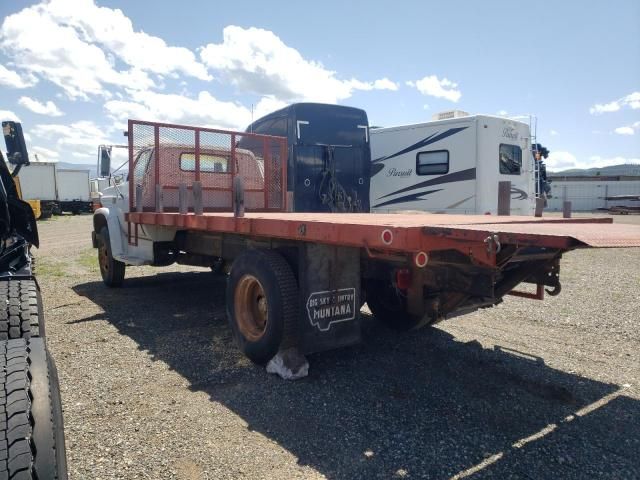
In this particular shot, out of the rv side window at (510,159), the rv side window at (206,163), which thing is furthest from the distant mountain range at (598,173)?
the rv side window at (206,163)

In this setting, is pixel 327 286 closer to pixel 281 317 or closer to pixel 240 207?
pixel 281 317

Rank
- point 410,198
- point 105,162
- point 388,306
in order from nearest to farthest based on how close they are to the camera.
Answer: point 388,306, point 105,162, point 410,198

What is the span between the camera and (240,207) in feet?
13.9

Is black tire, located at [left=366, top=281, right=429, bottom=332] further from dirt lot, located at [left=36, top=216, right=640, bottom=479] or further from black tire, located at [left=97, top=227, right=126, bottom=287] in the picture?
black tire, located at [left=97, top=227, right=126, bottom=287]

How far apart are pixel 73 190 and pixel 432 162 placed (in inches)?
1029

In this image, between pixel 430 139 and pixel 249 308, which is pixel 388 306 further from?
pixel 430 139

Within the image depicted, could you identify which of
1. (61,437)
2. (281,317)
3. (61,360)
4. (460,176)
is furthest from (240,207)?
(460,176)

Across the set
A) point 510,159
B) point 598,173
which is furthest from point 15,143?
point 598,173

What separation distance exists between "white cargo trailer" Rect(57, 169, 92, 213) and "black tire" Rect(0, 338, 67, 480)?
30.5m

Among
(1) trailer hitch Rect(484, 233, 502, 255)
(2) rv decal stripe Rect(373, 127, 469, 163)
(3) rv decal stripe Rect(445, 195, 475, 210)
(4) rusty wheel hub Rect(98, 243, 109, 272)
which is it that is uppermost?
(2) rv decal stripe Rect(373, 127, 469, 163)

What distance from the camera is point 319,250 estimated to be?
3781 mm

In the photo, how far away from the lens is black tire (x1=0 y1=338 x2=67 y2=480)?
65.2 inches

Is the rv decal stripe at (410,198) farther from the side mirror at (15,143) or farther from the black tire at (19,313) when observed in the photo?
the black tire at (19,313)

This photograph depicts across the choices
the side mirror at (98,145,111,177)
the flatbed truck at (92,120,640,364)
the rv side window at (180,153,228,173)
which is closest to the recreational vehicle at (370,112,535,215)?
the flatbed truck at (92,120,640,364)
